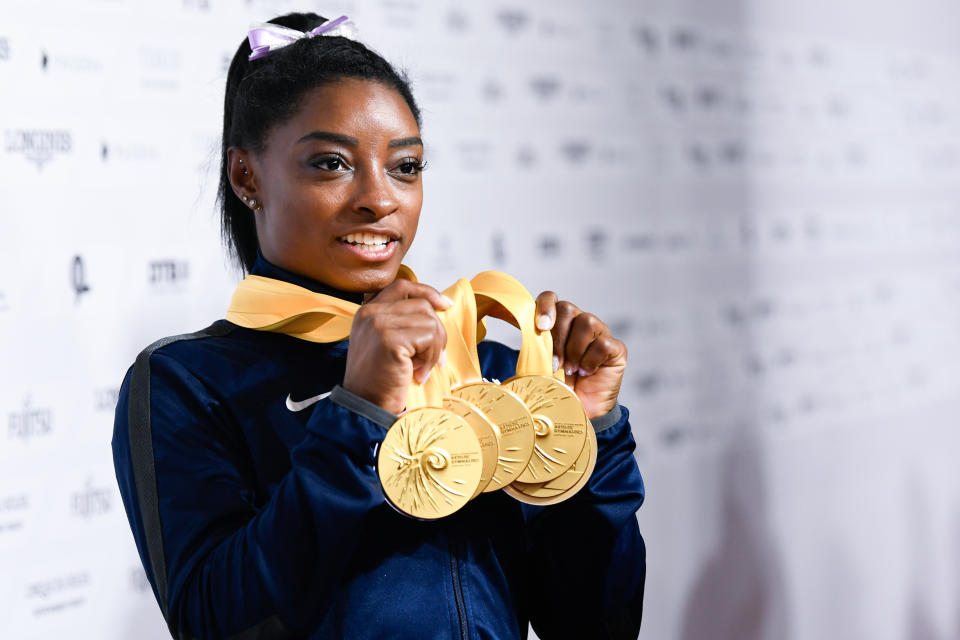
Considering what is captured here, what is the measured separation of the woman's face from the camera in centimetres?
94

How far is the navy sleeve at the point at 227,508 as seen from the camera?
804 mm

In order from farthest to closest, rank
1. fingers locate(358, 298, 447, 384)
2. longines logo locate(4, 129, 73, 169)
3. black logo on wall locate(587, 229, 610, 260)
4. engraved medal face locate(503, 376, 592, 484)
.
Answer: black logo on wall locate(587, 229, 610, 260), longines logo locate(4, 129, 73, 169), engraved medal face locate(503, 376, 592, 484), fingers locate(358, 298, 447, 384)

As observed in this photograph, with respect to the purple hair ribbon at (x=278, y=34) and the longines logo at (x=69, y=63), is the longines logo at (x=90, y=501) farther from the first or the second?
the purple hair ribbon at (x=278, y=34)

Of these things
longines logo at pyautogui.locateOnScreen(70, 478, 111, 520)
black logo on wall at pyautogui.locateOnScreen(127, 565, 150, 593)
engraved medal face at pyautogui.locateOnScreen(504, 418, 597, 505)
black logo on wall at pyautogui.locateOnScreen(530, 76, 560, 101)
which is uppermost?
black logo on wall at pyautogui.locateOnScreen(530, 76, 560, 101)

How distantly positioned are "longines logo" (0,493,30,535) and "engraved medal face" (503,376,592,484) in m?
0.76

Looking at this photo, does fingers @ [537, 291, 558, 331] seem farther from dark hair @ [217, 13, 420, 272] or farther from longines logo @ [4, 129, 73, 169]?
longines logo @ [4, 129, 73, 169]

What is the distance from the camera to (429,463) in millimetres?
815

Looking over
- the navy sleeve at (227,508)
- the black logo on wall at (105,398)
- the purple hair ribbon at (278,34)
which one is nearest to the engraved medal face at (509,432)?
the navy sleeve at (227,508)

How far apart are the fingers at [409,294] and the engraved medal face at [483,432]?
0.09 meters

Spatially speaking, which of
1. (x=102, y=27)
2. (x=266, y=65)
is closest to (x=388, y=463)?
(x=266, y=65)

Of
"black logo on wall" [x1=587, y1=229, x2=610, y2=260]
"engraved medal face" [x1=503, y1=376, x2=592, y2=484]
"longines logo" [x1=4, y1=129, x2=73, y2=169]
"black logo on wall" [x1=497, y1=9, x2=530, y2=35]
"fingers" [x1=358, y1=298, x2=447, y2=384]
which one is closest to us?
"fingers" [x1=358, y1=298, x2=447, y2=384]

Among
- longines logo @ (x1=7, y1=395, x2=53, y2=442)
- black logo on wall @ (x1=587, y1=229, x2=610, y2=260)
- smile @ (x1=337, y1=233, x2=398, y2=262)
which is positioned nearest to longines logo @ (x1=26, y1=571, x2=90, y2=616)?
longines logo @ (x1=7, y1=395, x2=53, y2=442)

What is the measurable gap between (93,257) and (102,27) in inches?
12.1

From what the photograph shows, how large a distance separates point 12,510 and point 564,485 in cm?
79
